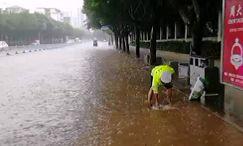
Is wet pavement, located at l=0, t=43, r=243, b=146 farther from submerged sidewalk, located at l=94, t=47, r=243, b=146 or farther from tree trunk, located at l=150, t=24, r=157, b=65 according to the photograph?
tree trunk, located at l=150, t=24, r=157, b=65

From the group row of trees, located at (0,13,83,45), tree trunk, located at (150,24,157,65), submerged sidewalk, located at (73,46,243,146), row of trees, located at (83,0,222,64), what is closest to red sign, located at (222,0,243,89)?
submerged sidewalk, located at (73,46,243,146)

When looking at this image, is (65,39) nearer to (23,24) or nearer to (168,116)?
(23,24)

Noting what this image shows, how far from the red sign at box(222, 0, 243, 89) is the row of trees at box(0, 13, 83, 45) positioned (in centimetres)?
8002

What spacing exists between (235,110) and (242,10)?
239 centimetres

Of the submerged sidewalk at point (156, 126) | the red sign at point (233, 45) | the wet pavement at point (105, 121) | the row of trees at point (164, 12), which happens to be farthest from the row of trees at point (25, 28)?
the red sign at point (233, 45)

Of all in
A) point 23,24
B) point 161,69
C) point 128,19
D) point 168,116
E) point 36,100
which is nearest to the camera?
point 168,116

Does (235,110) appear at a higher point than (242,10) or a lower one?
lower

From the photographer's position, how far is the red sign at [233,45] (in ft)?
29.1

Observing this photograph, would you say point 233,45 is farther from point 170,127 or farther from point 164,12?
point 164,12

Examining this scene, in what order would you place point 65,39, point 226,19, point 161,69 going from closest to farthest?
point 226,19 < point 161,69 < point 65,39

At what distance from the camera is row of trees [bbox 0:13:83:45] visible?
89812 millimetres

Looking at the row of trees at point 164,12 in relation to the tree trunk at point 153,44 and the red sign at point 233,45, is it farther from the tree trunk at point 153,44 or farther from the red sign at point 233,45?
the red sign at point 233,45

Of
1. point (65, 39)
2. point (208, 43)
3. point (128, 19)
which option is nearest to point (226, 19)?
point (208, 43)

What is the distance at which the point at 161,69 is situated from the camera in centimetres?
1120
